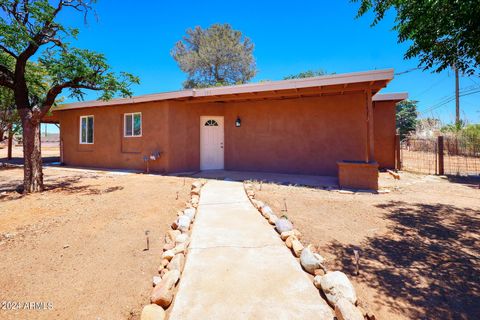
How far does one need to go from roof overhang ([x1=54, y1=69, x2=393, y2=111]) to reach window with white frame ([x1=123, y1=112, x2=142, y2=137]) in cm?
55

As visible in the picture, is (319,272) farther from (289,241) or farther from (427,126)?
(427,126)

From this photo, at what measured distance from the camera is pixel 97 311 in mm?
1973

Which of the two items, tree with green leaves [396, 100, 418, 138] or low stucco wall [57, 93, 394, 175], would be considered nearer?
low stucco wall [57, 93, 394, 175]

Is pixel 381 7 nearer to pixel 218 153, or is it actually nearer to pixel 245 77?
pixel 218 153

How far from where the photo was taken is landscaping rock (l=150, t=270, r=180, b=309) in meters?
1.94

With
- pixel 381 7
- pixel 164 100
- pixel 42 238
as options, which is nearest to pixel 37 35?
pixel 164 100

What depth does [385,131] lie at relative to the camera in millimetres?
9578

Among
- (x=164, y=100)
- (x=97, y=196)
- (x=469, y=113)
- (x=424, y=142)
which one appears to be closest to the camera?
(x=97, y=196)

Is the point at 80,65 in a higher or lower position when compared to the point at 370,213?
higher

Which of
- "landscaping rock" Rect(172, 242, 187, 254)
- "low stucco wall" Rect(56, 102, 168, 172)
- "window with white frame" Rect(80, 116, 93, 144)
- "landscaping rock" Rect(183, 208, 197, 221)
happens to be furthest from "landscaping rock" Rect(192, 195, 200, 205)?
"window with white frame" Rect(80, 116, 93, 144)

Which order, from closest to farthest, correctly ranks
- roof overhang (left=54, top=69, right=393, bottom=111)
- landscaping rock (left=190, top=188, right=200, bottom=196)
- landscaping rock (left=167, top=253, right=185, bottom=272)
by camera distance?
landscaping rock (left=167, top=253, right=185, bottom=272) → landscaping rock (left=190, top=188, right=200, bottom=196) → roof overhang (left=54, top=69, right=393, bottom=111)

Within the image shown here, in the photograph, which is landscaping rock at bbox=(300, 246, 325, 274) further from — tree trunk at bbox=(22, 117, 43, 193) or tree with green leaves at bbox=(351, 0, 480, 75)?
tree trunk at bbox=(22, 117, 43, 193)

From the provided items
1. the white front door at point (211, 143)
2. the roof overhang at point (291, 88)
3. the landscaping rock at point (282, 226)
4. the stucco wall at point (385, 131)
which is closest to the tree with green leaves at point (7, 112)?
the roof overhang at point (291, 88)

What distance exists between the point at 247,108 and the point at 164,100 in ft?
9.89
